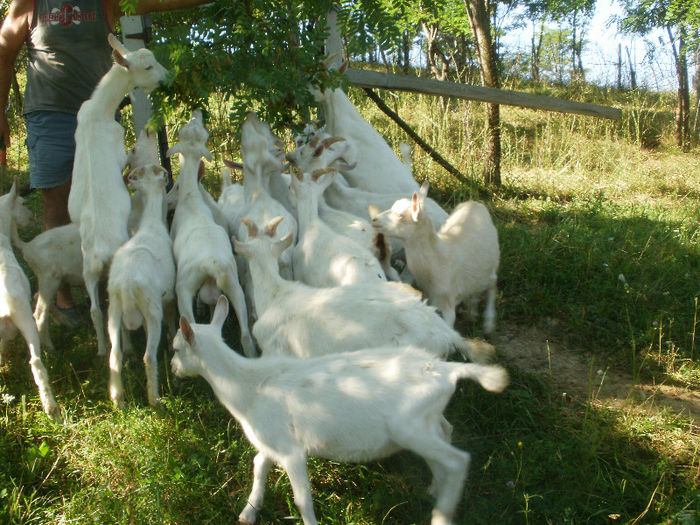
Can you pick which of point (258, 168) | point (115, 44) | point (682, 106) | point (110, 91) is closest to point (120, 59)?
point (115, 44)

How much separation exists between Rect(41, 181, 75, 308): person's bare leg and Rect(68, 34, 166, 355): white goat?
0.69 metres

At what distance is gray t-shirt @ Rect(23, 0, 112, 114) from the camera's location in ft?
15.4

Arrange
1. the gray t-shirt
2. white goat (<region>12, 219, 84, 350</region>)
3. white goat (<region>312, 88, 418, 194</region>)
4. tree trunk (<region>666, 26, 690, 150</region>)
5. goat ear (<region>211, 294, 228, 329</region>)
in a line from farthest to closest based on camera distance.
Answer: tree trunk (<region>666, 26, 690, 150</region>) → white goat (<region>312, 88, 418, 194</region>) → the gray t-shirt → white goat (<region>12, 219, 84, 350</region>) → goat ear (<region>211, 294, 228, 329</region>)

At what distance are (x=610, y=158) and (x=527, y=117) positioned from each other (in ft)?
11.5

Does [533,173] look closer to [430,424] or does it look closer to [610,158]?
[610,158]

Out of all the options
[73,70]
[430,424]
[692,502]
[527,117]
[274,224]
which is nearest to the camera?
[430,424]

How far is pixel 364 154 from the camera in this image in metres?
5.91

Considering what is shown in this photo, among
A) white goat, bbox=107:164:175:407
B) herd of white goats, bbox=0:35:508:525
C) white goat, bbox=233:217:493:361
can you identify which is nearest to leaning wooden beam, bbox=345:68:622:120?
herd of white goats, bbox=0:35:508:525

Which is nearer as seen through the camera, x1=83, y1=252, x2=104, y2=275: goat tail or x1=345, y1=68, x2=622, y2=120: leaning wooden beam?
x1=83, y1=252, x2=104, y2=275: goat tail

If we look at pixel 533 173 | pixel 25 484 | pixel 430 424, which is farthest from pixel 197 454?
pixel 533 173

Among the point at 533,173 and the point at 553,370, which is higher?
the point at 533,173

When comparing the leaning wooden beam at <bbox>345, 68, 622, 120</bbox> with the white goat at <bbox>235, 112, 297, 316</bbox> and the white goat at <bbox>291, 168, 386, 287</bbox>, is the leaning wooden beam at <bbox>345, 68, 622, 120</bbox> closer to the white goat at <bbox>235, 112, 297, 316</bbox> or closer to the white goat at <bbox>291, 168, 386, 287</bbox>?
the white goat at <bbox>235, 112, 297, 316</bbox>

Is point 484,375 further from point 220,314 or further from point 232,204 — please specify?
point 232,204

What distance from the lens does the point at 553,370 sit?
3.94m
